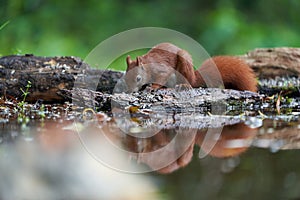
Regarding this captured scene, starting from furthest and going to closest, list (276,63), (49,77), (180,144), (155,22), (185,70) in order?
1. (155,22)
2. (276,63)
3. (185,70)
4. (49,77)
5. (180,144)

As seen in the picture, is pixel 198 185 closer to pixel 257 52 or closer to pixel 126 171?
pixel 126 171

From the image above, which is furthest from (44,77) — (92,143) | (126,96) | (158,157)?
(158,157)

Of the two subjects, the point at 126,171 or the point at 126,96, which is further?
the point at 126,96

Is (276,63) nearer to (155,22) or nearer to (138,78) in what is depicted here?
(138,78)

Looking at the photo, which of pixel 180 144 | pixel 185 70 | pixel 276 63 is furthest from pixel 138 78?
pixel 180 144

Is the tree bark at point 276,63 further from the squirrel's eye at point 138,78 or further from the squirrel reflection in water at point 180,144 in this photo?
the squirrel reflection in water at point 180,144

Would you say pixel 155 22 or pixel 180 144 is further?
pixel 155 22

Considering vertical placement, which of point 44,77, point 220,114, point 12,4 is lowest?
point 220,114
